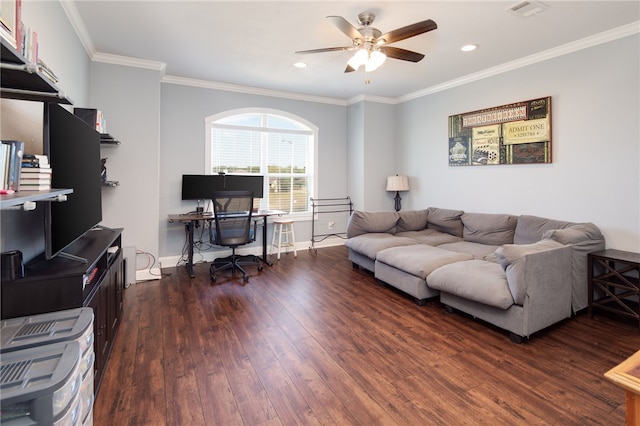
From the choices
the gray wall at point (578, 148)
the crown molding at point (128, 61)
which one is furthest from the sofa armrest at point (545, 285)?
the crown molding at point (128, 61)

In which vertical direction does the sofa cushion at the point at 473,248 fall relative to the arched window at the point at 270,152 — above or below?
below

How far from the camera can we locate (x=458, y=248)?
397 centimetres

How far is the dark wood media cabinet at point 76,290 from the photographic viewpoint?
1501 mm

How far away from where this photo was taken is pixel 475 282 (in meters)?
2.69

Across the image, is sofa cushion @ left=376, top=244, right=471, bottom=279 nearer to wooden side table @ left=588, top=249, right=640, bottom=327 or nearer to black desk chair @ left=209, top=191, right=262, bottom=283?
wooden side table @ left=588, top=249, right=640, bottom=327

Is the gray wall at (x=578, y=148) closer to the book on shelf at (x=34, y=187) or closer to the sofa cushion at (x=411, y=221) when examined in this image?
the sofa cushion at (x=411, y=221)

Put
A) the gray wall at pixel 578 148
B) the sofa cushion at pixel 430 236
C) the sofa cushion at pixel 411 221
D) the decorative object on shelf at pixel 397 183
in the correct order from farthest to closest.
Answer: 1. the decorative object on shelf at pixel 397 183
2. the sofa cushion at pixel 411 221
3. the sofa cushion at pixel 430 236
4. the gray wall at pixel 578 148

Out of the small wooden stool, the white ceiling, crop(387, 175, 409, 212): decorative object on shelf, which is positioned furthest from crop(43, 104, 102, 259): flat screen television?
crop(387, 175, 409, 212): decorative object on shelf

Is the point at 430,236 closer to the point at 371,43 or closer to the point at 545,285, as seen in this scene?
the point at 545,285

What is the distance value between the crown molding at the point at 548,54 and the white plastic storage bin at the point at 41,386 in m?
4.85

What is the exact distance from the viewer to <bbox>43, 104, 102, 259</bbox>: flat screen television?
1.67 meters

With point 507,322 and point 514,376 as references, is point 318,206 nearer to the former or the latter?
point 507,322

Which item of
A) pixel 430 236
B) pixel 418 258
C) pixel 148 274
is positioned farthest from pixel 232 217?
pixel 430 236

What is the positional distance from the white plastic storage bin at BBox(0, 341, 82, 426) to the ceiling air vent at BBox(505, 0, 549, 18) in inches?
149
